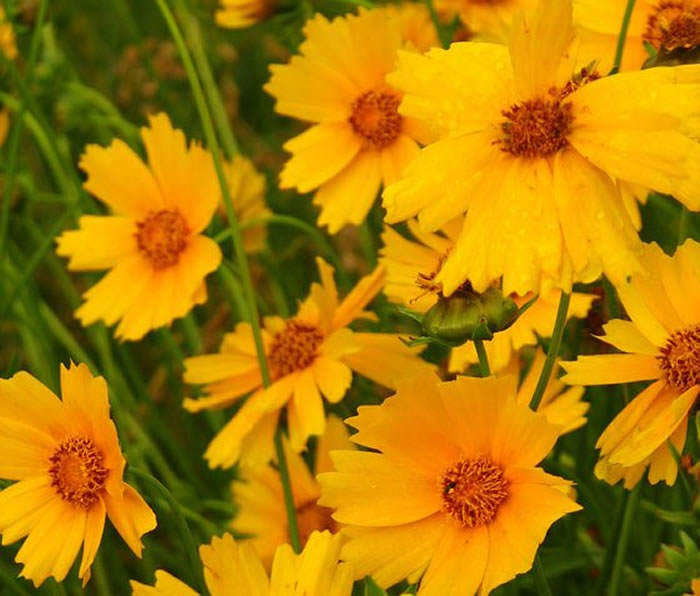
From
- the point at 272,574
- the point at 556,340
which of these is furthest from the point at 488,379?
the point at 272,574

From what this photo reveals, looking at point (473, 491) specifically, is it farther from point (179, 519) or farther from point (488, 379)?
point (179, 519)

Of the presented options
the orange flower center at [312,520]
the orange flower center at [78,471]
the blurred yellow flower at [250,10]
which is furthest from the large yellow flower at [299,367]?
the blurred yellow flower at [250,10]

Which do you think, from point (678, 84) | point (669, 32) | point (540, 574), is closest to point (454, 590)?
point (540, 574)

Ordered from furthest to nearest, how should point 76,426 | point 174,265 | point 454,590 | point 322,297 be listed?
point 174,265
point 322,297
point 76,426
point 454,590

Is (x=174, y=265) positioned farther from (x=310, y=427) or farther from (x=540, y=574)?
(x=540, y=574)

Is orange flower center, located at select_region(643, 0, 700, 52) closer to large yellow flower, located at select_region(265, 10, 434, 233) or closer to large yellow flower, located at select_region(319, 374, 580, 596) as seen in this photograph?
large yellow flower, located at select_region(265, 10, 434, 233)

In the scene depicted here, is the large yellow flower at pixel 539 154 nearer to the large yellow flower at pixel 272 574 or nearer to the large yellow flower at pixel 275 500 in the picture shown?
the large yellow flower at pixel 272 574
